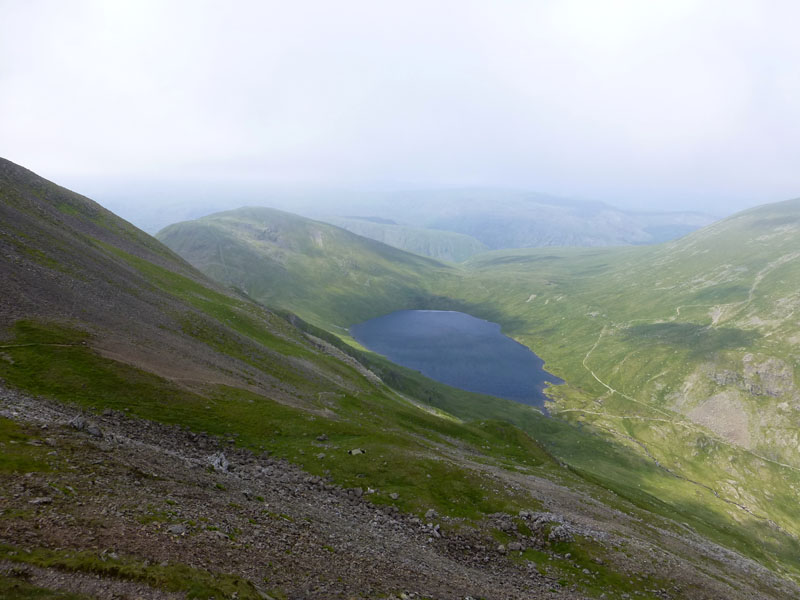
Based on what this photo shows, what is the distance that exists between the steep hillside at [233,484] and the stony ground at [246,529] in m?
0.14

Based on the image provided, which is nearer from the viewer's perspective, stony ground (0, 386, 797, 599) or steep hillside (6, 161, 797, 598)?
stony ground (0, 386, 797, 599)

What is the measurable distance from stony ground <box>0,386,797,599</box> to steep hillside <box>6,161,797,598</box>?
0.14 metres

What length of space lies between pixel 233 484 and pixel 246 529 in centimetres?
832

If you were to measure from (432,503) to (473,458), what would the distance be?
29.3m

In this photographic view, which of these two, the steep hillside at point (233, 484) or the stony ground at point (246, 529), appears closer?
the stony ground at point (246, 529)

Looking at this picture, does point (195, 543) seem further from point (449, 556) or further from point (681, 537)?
point (681, 537)

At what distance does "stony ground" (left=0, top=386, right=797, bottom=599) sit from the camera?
1800 centimetres

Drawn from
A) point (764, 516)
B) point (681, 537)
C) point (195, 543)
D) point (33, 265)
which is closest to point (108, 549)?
point (195, 543)

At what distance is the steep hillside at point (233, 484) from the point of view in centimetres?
1861

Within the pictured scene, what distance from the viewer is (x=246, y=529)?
23.9 metres

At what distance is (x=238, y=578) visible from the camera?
18.0 m

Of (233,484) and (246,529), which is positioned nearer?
(246,529)

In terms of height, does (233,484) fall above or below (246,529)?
below

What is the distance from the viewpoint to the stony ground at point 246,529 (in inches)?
709
